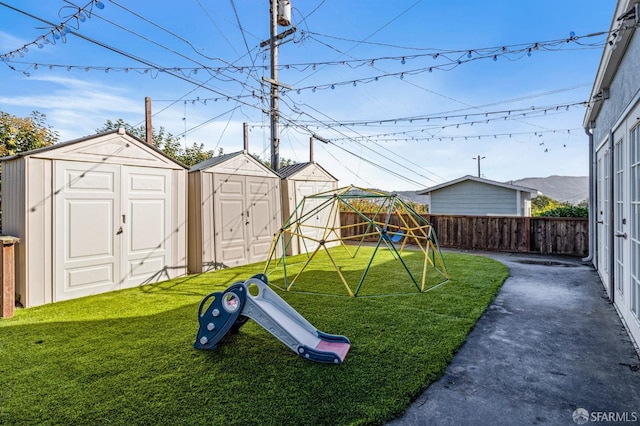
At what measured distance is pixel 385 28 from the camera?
7102mm

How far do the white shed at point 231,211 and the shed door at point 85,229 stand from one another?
143 centimetres

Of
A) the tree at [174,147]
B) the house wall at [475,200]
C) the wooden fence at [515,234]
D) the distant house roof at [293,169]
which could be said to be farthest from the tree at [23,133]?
the house wall at [475,200]

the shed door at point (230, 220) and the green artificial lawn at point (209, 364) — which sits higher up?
the shed door at point (230, 220)

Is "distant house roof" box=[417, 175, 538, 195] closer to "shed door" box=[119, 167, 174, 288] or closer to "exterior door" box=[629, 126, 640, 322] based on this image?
"exterior door" box=[629, 126, 640, 322]

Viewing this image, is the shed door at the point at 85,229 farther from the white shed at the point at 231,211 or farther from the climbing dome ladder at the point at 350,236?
the climbing dome ladder at the point at 350,236

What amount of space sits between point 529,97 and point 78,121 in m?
12.3

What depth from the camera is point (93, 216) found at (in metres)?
4.89

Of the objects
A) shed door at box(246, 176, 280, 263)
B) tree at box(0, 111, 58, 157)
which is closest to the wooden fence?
shed door at box(246, 176, 280, 263)

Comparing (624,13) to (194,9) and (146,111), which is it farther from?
(146,111)

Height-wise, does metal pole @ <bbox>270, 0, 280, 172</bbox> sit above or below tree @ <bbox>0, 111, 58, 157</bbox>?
above

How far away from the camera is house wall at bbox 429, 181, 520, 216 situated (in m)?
12.3

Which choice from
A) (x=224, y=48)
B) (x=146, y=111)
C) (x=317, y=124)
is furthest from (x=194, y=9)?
(x=317, y=124)

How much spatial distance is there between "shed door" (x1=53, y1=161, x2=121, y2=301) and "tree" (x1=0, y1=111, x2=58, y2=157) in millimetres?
3550

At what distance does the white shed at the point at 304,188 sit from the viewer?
334 inches
